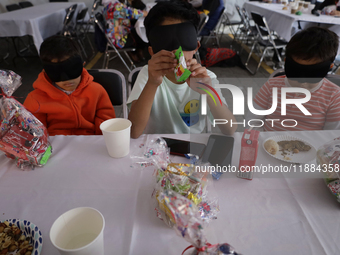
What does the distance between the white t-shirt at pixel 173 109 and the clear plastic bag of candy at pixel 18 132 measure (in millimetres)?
499

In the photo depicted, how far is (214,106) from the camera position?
0.90 meters

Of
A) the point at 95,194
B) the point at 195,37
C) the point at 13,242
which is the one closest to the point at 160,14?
the point at 195,37

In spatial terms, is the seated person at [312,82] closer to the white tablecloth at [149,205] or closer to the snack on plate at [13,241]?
the white tablecloth at [149,205]

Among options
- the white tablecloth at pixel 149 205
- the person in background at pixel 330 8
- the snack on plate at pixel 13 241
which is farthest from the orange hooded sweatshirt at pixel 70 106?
the person in background at pixel 330 8

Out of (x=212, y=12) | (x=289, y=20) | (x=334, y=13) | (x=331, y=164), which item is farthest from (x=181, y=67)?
(x=334, y=13)

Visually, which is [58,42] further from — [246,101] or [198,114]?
[246,101]

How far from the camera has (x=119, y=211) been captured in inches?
24.0

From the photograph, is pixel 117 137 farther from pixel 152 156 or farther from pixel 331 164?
pixel 331 164

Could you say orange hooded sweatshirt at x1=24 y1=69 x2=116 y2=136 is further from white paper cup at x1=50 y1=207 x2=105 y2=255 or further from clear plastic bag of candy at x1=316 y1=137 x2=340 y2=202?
clear plastic bag of candy at x1=316 y1=137 x2=340 y2=202

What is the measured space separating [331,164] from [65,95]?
1.12m

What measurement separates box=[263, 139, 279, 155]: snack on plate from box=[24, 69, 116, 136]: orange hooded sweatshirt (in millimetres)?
810

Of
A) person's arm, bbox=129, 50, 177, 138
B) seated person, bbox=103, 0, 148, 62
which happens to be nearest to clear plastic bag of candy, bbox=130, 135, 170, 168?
person's arm, bbox=129, 50, 177, 138

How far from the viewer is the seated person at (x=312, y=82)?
0.91 m

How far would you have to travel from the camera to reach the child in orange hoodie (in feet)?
3.35
